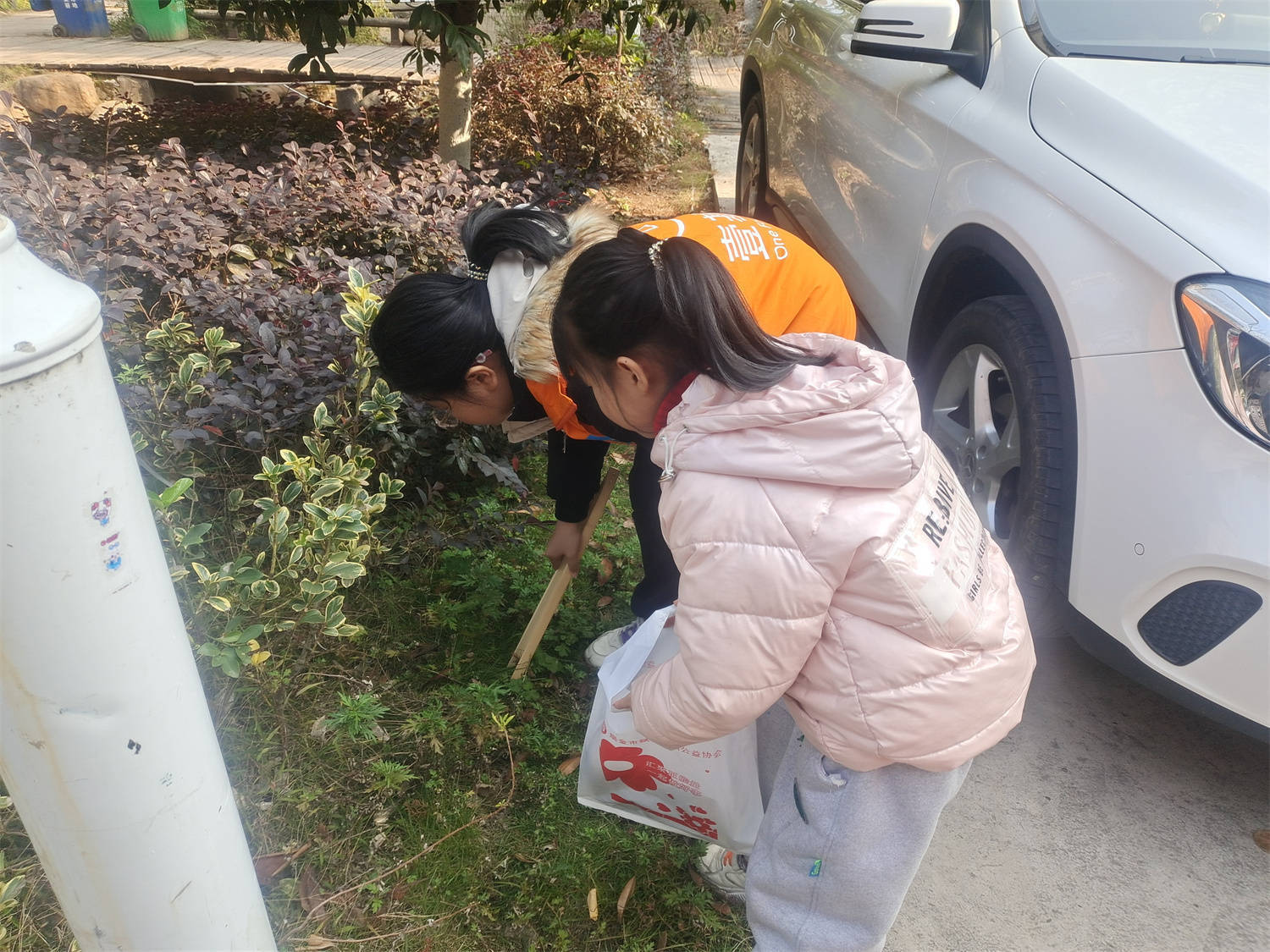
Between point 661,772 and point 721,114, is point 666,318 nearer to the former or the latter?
point 661,772

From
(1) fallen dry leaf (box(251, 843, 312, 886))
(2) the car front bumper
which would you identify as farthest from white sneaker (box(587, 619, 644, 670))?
(2) the car front bumper

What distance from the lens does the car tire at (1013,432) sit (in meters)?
2.00

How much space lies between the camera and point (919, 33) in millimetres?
2498

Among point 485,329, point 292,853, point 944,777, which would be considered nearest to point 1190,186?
point 944,777

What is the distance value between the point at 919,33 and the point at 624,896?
89.2 inches

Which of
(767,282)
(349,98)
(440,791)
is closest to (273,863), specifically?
(440,791)

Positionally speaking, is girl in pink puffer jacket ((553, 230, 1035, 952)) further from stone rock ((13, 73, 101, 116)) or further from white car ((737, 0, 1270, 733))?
stone rock ((13, 73, 101, 116))

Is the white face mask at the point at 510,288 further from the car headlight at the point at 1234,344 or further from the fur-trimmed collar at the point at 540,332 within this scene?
the car headlight at the point at 1234,344

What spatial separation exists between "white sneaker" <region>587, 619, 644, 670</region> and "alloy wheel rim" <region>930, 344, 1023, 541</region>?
3.11 ft

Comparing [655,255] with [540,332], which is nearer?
[655,255]

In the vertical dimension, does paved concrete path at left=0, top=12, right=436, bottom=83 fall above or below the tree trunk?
below

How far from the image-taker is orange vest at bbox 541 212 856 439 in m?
1.79

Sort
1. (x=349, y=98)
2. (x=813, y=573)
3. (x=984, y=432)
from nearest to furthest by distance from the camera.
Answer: (x=813, y=573) < (x=984, y=432) < (x=349, y=98)

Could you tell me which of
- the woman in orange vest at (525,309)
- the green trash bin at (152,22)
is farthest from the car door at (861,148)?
the green trash bin at (152,22)
